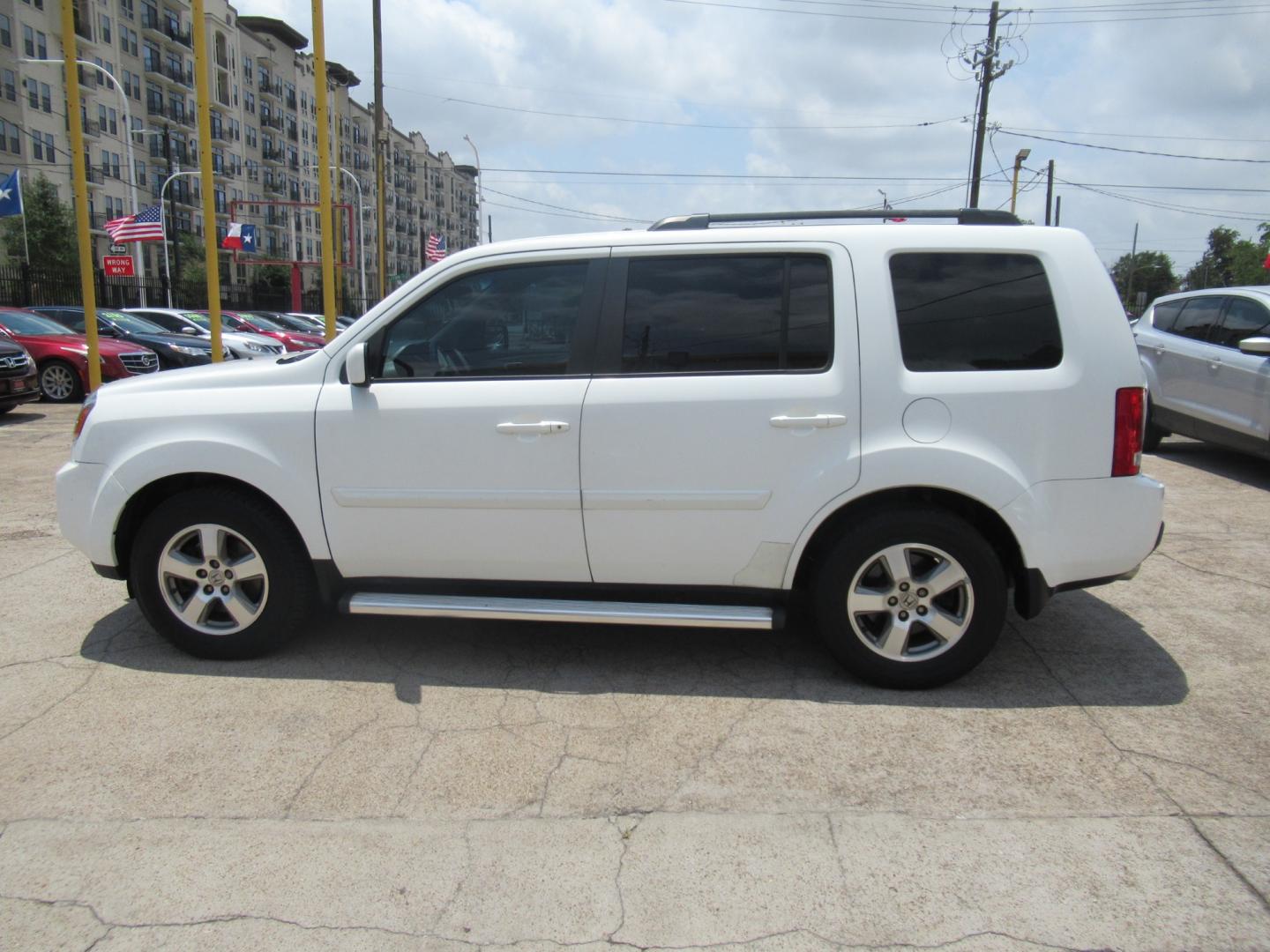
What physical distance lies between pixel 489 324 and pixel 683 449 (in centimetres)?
103

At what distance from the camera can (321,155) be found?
9289 mm

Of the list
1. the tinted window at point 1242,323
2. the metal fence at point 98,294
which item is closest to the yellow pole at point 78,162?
the metal fence at point 98,294

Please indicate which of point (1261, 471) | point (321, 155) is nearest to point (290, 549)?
point (321, 155)

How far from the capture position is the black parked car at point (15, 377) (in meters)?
12.2

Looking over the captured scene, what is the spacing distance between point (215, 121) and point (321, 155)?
7074 cm

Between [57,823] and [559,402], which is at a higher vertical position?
[559,402]

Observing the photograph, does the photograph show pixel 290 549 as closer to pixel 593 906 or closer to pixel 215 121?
pixel 593 906

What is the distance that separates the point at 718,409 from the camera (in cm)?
371

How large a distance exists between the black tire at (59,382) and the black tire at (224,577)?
12.5 meters

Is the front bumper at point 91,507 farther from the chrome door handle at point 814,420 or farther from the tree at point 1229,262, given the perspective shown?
the tree at point 1229,262

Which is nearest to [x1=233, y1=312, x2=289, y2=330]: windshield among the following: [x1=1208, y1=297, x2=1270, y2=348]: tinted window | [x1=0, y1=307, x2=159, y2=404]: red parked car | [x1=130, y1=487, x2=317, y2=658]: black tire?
[x1=0, y1=307, x2=159, y2=404]: red parked car

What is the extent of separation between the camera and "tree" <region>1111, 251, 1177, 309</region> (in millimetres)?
95688

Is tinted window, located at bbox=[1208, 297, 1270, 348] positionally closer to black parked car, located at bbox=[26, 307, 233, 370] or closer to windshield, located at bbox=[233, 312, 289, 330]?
black parked car, located at bbox=[26, 307, 233, 370]

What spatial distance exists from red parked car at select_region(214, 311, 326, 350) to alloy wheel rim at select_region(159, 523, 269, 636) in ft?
60.8
